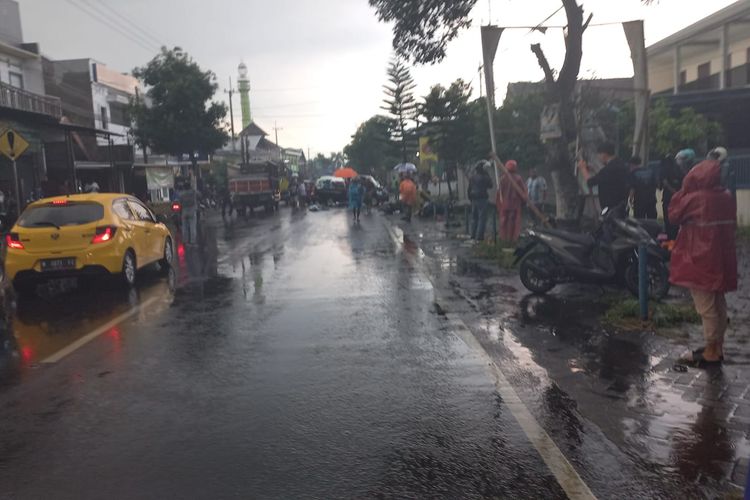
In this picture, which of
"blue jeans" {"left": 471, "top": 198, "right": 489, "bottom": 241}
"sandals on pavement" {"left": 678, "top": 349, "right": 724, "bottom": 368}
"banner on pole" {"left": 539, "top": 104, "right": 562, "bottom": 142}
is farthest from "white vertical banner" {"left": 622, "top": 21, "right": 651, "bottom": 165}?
"sandals on pavement" {"left": 678, "top": 349, "right": 724, "bottom": 368}

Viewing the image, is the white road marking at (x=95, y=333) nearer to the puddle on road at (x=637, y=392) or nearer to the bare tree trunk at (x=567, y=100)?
the puddle on road at (x=637, y=392)

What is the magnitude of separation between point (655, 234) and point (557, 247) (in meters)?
1.45

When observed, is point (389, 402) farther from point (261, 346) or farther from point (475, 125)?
point (475, 125)

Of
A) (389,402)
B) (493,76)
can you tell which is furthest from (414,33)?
(389,402)

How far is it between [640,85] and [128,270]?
9.99 meters

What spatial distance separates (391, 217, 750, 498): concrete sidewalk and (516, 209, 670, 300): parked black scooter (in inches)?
10.9

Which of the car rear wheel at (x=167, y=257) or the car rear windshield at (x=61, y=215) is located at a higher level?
the car rear windshield at (x=61, y=215)

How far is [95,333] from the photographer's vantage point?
804cm

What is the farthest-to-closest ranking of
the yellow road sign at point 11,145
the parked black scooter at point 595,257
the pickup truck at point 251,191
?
the pickup truck at point 251,191 < the yellow road sign at point 11,145 < the parked black scooter at point 595,257

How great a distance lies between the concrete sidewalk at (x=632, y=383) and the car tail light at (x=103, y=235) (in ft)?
18.0

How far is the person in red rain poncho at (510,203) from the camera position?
14.5 m

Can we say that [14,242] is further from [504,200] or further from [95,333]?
[504,200]

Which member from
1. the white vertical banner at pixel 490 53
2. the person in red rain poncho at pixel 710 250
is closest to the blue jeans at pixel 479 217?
the white vertical banner at pixel 490 53

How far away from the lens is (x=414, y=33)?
15.6m
